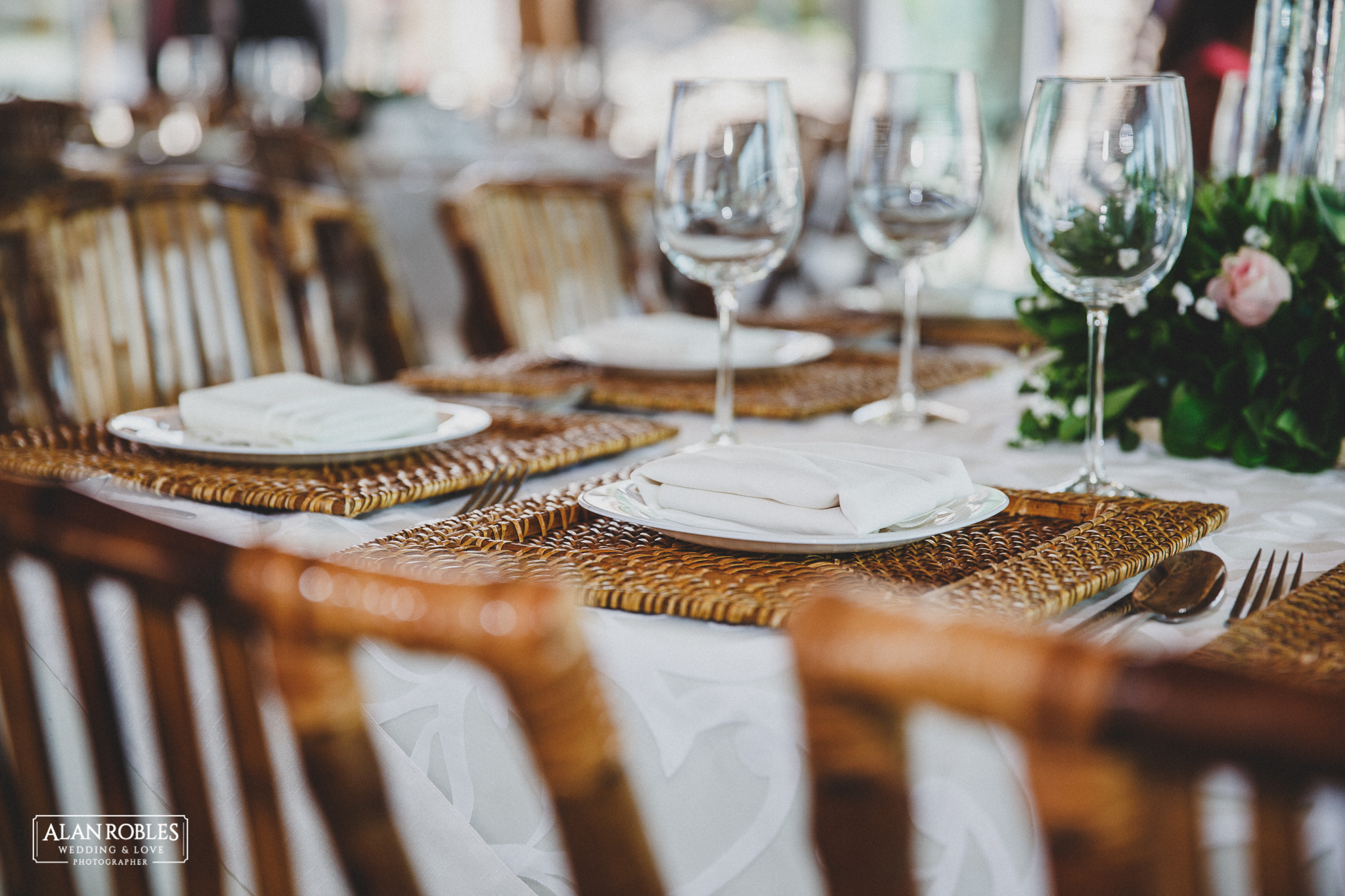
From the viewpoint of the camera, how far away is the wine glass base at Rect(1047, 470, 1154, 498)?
77 cm

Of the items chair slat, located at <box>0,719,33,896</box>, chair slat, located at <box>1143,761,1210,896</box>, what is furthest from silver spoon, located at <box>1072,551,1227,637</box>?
chair slat, located at <box>0,719,33,896</box>

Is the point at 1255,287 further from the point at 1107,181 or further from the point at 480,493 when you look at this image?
the point at 480,493

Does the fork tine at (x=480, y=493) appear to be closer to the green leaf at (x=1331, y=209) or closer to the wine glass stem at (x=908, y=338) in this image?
the wine glass stem at (x=908, y=338)

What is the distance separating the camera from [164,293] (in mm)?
1332

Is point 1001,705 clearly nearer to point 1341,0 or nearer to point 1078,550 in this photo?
point 1078,550

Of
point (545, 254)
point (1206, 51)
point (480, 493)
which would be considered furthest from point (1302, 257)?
point (1206, 51)

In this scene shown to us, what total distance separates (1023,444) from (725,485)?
0.40m

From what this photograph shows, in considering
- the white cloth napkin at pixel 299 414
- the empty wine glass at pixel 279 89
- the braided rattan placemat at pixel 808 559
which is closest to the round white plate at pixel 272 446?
the white cloth napkin at pixel 299 414

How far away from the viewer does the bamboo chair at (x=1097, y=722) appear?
258mm

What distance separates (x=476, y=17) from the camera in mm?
8508

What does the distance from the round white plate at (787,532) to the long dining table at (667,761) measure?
0.26ft

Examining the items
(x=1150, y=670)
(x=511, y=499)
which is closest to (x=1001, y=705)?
(x=1150, y=670)

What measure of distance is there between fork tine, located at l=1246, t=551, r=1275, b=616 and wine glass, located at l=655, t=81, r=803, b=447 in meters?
0.37

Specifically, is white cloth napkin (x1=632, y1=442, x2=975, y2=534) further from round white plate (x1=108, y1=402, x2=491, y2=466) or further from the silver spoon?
round white plate (x1=108, y1=402, x2=491, y2=466)
